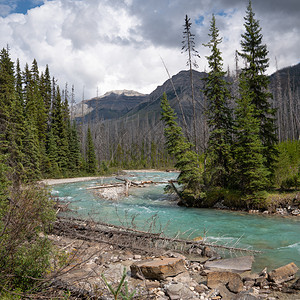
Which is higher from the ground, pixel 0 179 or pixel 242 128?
pixel 242 128

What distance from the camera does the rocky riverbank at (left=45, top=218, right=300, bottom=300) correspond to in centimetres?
512

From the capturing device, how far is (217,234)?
10.9m

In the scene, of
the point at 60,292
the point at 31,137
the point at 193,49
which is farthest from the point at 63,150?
the point at 60,292

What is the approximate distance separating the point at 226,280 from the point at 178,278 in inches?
48.2

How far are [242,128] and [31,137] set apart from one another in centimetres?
2616

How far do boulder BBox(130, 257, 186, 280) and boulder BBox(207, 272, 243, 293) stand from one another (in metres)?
0.83

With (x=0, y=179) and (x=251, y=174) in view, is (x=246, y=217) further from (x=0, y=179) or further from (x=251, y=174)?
(x=0, y=179)

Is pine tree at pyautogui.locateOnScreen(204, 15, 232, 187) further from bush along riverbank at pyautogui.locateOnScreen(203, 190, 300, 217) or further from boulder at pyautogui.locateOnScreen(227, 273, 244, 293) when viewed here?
boulder at pyautogui.locateOnScreen(227, 273, 244, 293)

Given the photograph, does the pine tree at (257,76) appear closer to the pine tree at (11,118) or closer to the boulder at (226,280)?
the boulder at (226,280)

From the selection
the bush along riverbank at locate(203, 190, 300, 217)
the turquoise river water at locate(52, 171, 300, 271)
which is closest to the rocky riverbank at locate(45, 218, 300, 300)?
the turquoise river water at locate(52, 171, 300, 271)

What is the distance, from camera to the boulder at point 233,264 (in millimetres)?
6774

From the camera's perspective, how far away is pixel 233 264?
7.04 metres

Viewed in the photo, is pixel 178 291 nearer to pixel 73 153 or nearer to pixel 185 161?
pixel 185 161

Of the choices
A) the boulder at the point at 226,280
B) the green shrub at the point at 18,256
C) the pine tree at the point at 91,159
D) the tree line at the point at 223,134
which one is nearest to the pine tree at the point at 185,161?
the tree line at the point at 223,134
